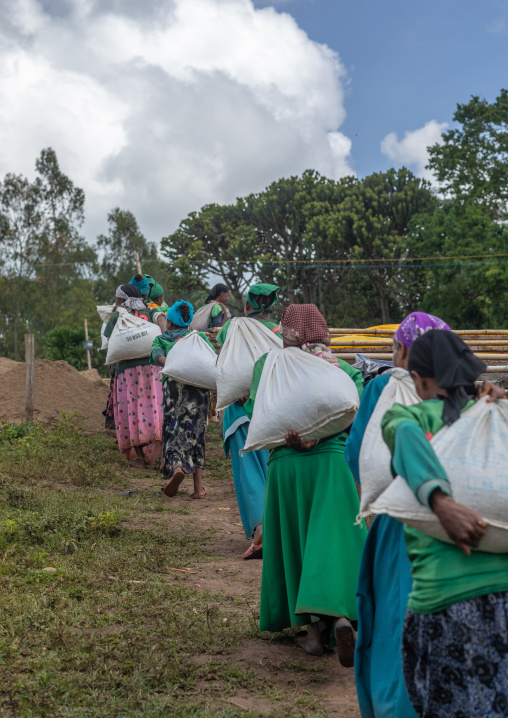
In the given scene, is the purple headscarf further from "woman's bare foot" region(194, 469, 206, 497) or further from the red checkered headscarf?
"woman's bare foot" region(194, 469, 206, 497)

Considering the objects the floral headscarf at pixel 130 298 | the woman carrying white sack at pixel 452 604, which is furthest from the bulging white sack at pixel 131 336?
the woman carrying white sack at pixel 452 604

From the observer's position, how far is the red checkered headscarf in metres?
3.79

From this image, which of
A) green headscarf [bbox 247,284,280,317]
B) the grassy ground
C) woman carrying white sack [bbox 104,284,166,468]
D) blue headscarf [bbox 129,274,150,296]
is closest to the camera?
the grassy ground

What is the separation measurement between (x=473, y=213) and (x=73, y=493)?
21.2 meters

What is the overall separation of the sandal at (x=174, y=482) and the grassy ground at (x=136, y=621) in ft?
0.49

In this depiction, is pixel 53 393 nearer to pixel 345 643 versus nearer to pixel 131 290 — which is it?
pixel 131 290

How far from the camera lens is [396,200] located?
2967 cm

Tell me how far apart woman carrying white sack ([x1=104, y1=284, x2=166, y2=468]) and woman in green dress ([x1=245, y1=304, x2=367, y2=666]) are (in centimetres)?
494

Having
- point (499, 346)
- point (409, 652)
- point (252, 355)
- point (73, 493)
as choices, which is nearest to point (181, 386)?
point (73, 493)

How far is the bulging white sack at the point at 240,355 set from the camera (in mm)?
5078

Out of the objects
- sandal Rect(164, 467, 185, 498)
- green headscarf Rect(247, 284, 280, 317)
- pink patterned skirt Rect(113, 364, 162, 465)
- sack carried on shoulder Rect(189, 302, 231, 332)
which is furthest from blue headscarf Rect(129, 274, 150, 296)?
green headscarf Rect(247, 284, 280, 317)

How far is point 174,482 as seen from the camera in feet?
22.3

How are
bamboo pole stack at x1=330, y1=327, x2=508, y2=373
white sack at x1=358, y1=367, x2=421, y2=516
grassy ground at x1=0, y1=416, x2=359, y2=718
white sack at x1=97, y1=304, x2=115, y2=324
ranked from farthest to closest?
white sack at x1=97, y1=304, x2=115, y2=324, bamboo pole stack at x1=330, y1=327, x2=508, y2=373, grassy ground at x1=0, y1=416, x2=359, y2=718, white sack at x1=358, y1=367, x2=421, y2=516

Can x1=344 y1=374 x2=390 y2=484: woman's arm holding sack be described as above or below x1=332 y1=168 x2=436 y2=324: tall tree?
below
